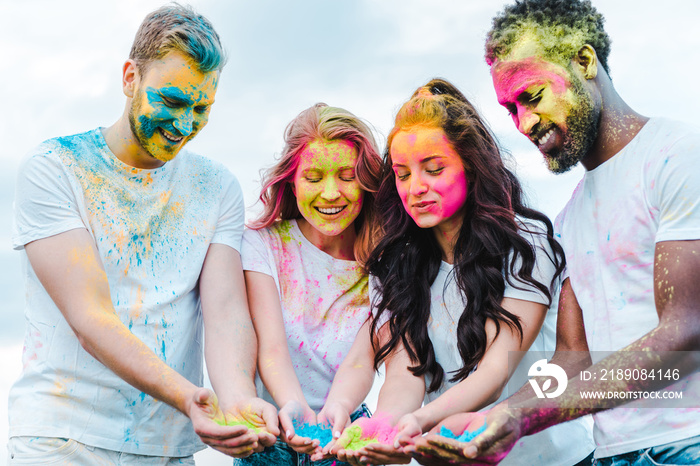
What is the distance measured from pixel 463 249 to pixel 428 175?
19.6 inches

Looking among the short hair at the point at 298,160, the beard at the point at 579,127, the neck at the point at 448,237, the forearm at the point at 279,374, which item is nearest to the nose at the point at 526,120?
the beard at the point at 579,127

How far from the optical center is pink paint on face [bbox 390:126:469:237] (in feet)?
13.2

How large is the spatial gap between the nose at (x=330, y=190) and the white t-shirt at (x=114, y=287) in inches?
26.5

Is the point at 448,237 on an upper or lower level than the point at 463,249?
upper

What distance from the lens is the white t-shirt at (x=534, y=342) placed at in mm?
3762

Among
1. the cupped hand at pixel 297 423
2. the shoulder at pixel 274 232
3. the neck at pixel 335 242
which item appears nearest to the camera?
the cupped hand at pixel 297 423

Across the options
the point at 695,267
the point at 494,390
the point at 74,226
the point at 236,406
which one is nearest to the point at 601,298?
the point at 695,267

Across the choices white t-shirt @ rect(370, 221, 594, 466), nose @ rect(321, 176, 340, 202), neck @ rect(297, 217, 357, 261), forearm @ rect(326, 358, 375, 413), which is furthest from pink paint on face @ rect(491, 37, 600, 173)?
forearm @ rect(326, 358, 375, 413)

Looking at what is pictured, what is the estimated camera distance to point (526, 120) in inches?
147

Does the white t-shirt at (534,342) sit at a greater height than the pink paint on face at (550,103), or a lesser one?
lesser

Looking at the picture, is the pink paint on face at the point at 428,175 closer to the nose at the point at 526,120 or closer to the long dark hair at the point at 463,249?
the long dark hair at the point at 463,249

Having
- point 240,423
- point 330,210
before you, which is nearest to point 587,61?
point 330,210

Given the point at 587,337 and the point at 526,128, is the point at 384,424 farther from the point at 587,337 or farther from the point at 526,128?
the point at 526,128

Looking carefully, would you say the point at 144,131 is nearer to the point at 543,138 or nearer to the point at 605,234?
the point at 543,138
